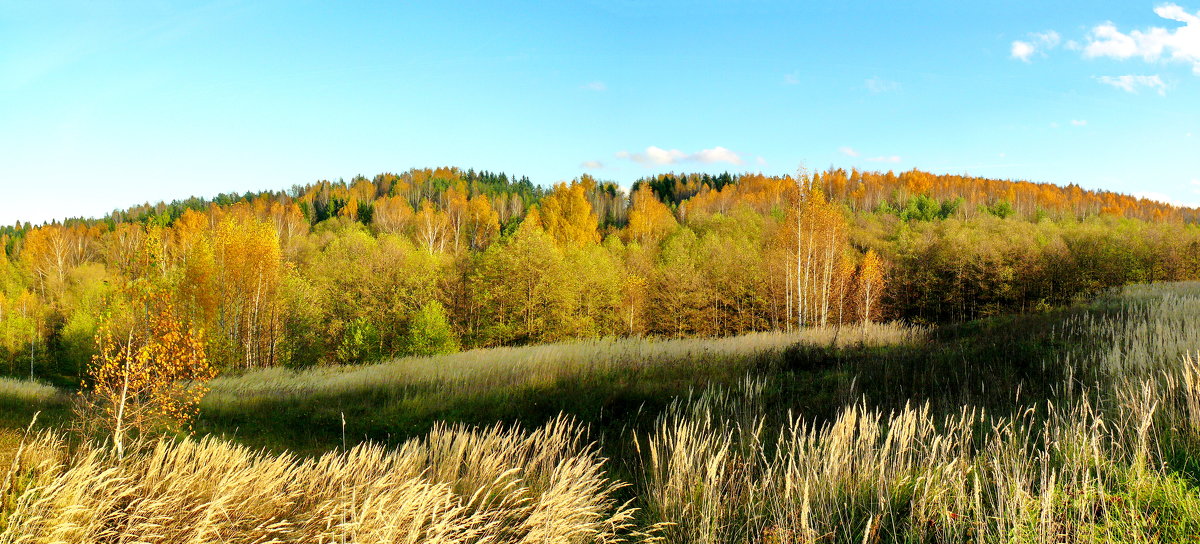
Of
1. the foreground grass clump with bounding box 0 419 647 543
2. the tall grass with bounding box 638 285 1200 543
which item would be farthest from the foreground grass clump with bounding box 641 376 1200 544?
the foreground grass clump with bounding box 0 419 647 543

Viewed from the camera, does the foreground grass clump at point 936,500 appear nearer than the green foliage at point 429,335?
Yes

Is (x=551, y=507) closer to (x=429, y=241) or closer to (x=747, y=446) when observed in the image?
(x=747, y=446)

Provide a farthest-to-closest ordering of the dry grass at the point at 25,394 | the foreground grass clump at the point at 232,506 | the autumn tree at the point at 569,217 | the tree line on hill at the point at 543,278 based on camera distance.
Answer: the autumn tree at the point at 569,217
the tree line on hill at the point at 543,278
the dry grass at the point at 25,394
the foreground grass clump at the point at 232,506

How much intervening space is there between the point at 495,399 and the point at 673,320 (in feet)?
82.7

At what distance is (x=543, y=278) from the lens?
90.0ft

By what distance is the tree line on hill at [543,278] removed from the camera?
89.3 feet

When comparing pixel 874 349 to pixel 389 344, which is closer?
pixel 874 349

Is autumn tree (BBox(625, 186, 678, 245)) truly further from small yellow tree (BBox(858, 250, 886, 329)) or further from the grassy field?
the grassy field

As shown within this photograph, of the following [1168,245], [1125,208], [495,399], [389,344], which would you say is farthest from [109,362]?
[1125,208]

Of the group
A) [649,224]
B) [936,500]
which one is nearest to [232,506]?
[936,500]

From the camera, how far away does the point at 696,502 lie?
12.3 feet

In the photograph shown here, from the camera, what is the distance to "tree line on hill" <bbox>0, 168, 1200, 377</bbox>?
89.3 ft

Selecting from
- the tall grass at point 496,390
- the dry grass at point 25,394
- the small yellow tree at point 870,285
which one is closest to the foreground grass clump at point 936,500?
the tall grass at point 496,390

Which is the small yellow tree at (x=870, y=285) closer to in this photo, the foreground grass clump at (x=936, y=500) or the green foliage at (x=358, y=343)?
the green foliage at (x=358, y=343)
